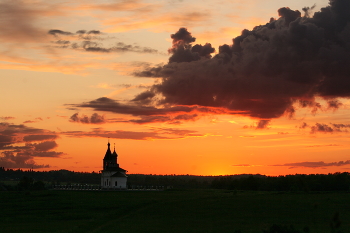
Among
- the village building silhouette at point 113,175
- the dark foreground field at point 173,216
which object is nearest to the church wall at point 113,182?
the village building silhouette at point 113,175

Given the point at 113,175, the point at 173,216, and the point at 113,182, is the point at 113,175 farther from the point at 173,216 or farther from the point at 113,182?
the point at 173,216

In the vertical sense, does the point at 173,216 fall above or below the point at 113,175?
below

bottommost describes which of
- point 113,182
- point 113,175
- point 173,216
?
point 173,216

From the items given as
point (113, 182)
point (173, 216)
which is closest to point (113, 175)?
point (113, 182)

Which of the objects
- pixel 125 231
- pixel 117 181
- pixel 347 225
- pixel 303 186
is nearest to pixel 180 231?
pixel 125 231

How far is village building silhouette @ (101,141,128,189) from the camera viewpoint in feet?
463

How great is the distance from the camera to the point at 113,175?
141 metres

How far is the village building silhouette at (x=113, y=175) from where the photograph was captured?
141125 millimetres

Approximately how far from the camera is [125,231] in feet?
143

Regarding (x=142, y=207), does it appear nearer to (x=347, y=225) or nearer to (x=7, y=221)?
(x=7, y=221)

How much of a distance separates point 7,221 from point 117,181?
8681 cm

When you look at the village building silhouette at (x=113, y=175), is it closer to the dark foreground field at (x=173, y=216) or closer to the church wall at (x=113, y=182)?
the church wall at (x=113, y=182)

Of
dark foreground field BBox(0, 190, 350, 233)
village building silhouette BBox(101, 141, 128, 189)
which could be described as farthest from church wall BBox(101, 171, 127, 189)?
dark foreground field BBox(0, 190, 350, 233)

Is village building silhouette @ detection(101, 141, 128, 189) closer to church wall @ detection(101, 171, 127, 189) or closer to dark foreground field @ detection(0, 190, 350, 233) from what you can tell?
church wall @ detection(101, 171, 127, 189)
